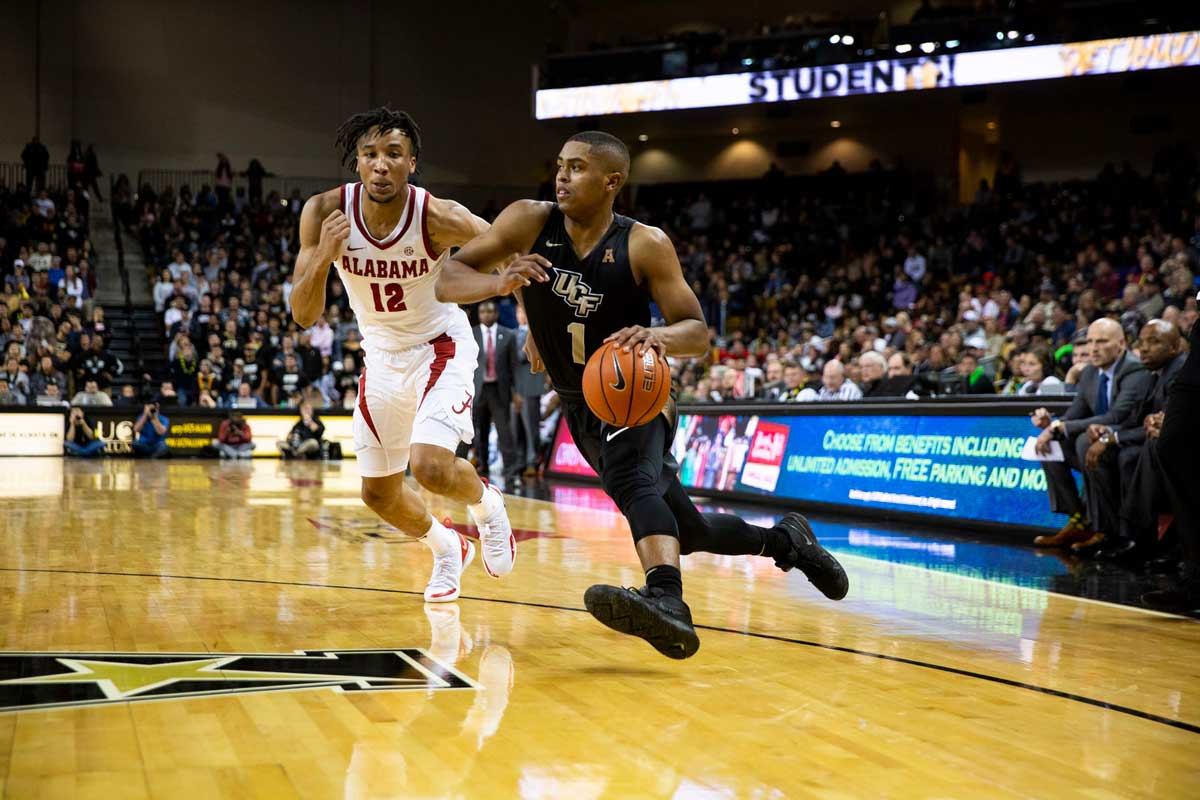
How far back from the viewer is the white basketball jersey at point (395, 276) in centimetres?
525

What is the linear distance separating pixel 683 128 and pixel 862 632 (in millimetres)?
25692

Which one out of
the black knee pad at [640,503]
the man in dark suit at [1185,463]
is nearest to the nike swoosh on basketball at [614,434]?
the black knee pad at [640,503]

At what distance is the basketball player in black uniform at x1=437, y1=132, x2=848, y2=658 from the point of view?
3975 millimetres

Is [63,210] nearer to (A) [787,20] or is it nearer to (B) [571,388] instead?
(A) [787,20]

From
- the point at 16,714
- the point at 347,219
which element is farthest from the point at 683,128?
the point at 16,714

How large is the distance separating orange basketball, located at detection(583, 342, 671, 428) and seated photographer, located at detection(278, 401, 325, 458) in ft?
52.8

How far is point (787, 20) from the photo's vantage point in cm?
2744

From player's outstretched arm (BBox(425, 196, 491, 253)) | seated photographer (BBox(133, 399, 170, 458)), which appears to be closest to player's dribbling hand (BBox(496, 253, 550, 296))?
player's outstretched arm (BBox(425, 196, 491, 253))

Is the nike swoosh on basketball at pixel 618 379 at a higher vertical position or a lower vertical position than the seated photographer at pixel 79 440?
higher

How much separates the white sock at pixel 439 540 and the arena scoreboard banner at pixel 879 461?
4.69m

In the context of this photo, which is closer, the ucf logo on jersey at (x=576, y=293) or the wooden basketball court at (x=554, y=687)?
the wooden basketball court at (x=554, y=687)

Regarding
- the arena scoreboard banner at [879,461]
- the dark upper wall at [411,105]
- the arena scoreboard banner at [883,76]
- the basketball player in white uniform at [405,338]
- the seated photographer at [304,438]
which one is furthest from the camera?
the dark upper wall at [411,105]

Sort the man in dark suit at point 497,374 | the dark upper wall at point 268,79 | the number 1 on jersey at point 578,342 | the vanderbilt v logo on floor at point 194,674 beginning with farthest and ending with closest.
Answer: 1. the dark upper wall at point 268,79
2. the man in dark suit at point 497,374
3. the number 1 on jersey at point 578,342
4. the vanderbilt v logo on floor at point 194,674

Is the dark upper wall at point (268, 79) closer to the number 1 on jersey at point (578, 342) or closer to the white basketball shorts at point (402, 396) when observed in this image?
the white basketball shorts at point (402, 396)
